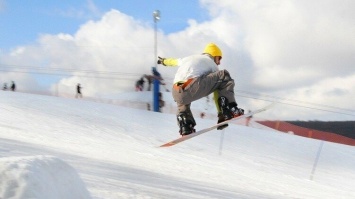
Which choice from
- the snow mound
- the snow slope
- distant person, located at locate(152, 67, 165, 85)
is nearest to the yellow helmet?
the snow slope

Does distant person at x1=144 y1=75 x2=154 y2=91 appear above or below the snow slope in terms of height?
above

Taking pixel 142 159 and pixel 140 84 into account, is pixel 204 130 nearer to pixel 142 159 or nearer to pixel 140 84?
pixel 142 159

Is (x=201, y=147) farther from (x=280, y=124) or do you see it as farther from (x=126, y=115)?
(x=280, y=124)

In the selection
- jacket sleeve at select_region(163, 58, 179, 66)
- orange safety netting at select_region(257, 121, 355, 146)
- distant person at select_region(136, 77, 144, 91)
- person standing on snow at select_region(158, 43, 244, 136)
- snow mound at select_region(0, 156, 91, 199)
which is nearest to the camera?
snow mound at select_region(0, 156, 91, 199)

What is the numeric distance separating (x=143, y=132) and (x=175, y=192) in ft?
32.7

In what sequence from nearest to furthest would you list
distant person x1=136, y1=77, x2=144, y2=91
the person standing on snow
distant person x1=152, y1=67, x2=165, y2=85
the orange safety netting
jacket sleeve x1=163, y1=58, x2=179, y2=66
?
1. the person standing on snow
2. jacket sleeve x1=163, y1=58, x2=179, y2=66
3. distant person x1=152, y1=67, x2=165, y2=85
4. distant person x1=136, y1=77, x2=144, y2=91
5. the orange safety netting

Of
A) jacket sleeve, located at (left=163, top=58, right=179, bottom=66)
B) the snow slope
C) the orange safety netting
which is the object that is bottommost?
the orange safety netting

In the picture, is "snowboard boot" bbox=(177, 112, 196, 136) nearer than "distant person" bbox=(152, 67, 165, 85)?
Yes

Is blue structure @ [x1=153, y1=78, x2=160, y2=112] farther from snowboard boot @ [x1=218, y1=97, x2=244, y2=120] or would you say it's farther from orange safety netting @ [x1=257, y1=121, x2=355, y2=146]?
snowboard boot @ [x1=218, y1=97, x2=244, y2=120]

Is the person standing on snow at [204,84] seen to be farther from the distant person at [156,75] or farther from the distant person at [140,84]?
the distant person at [140,84]

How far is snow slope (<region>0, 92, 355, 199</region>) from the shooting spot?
7.34 feet

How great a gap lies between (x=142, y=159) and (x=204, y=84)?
6.81ft

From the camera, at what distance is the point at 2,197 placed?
5.80 ft

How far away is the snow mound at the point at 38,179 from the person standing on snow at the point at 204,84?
189 inches
